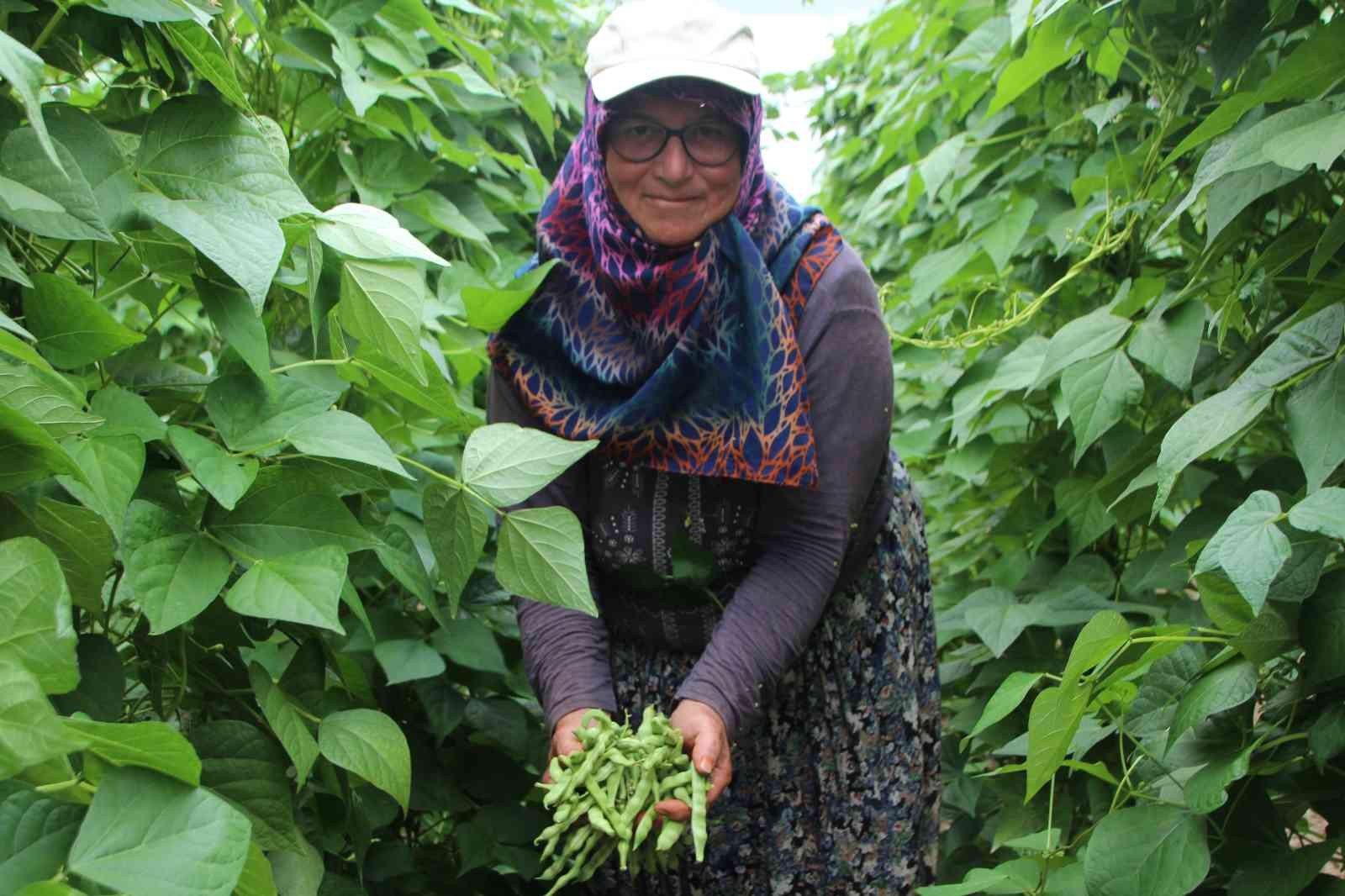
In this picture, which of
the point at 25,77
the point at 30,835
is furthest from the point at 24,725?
the point at 25,77

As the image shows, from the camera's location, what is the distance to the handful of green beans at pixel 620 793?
151cm

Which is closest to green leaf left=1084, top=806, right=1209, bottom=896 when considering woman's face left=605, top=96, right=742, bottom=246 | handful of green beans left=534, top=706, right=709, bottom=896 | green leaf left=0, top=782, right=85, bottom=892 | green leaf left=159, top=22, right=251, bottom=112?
handful of green beans left=534, top=706, right=709, bottom=896

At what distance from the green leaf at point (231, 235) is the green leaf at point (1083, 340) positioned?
114 cm

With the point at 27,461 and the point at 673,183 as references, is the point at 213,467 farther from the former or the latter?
the point at 673,183

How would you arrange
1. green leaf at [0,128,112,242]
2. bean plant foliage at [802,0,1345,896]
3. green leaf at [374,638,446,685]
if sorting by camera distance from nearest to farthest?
1. green leaf at [0,128,112,242]
2. bean plant foliage at [802,0,1345,896]
3. green leaf at [374,638,446,685]

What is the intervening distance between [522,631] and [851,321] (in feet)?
2.10

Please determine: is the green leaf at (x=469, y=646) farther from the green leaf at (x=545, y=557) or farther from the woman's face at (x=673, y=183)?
the woman's face at (x=673, y=183)

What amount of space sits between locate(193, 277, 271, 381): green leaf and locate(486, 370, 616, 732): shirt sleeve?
65 cm

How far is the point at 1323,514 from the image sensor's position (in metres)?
1.11

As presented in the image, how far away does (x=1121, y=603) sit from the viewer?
206 centimetres

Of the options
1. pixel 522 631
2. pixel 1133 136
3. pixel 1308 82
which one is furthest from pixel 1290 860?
pixel 1133 136

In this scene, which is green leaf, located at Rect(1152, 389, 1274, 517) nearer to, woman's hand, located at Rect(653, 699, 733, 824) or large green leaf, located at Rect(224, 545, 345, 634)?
woman's hand, located at Rect(653, 699, 733, 824)

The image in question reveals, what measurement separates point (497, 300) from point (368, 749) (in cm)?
63

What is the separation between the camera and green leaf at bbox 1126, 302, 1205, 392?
66.7 inches
